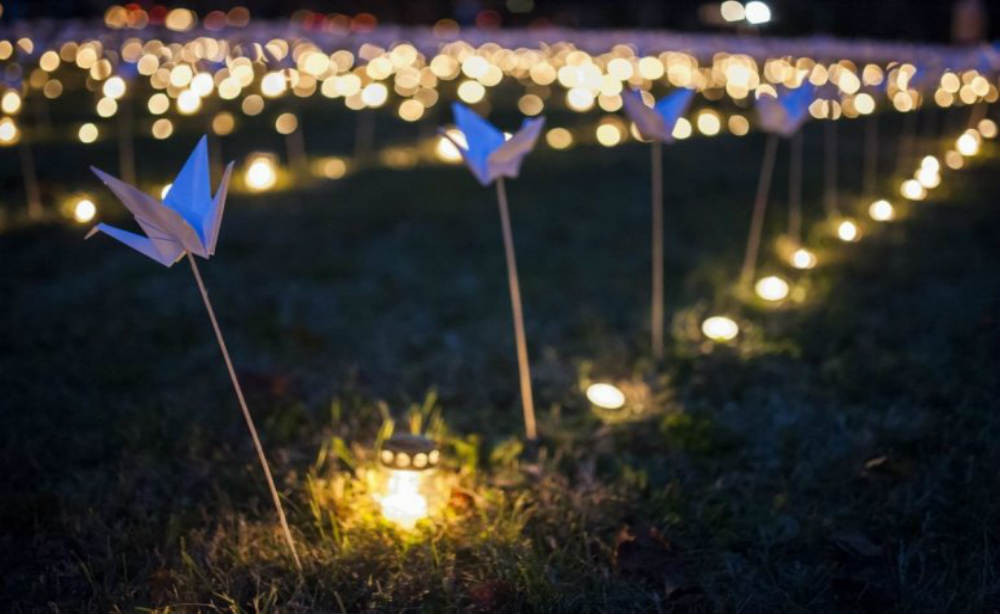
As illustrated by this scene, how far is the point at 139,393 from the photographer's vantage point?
365 cm

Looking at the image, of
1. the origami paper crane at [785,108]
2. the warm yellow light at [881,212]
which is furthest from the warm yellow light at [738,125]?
the origami paper crane at [785,108]

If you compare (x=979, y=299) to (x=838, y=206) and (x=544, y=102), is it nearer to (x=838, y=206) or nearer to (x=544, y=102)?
(x=838, y=206)

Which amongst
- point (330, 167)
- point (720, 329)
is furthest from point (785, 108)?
point (330, 167)

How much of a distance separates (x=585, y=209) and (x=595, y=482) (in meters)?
4.06

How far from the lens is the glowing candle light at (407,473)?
2598 millimetres

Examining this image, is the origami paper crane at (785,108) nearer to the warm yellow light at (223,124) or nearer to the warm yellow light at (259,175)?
the warm yellow light at (259,175)

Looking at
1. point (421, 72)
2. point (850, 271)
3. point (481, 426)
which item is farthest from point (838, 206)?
point (421, 72)

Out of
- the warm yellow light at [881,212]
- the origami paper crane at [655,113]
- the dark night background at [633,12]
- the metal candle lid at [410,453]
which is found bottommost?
the metal candle lid at [410,453]

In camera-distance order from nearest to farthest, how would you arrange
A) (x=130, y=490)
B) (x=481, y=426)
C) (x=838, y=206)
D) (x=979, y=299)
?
1. (x=130, y=490)
2. (x=481, y=426)
3. (x=979, y=299)
4. (x=838, y=206)

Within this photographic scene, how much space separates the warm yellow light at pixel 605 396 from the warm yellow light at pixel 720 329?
0.90 metres

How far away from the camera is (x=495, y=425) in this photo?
3502mm

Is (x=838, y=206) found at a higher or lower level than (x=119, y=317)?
higher

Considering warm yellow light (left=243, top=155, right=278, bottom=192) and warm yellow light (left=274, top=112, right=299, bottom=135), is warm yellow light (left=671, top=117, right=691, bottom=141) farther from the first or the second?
warm yellow light (left=243, top=155, right=278, bottom=192)

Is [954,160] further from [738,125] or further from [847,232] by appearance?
[847,232]
